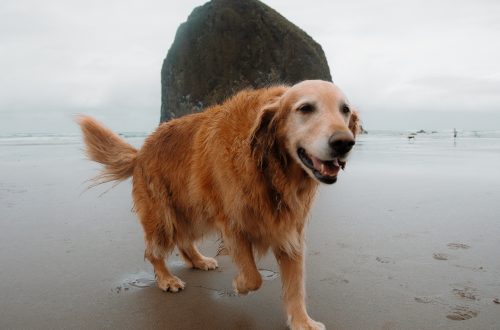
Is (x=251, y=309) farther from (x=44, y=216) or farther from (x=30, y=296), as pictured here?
(x=44, y=216)

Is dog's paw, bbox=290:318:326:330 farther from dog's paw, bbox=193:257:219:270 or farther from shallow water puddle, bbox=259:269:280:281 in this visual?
dog's paw, bbox=193:257:219:270

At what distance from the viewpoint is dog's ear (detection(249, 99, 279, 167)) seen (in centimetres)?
281

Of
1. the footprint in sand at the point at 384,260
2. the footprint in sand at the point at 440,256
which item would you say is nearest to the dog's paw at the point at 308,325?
the footprint in sand at the point at 384,260

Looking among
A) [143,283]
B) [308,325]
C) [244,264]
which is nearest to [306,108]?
[244,264]

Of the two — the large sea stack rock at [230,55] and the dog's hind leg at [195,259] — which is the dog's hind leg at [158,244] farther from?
the large sea stack rock at [230,55]

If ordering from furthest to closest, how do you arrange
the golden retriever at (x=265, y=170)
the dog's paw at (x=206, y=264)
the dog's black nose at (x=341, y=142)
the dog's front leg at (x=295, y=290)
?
1. the dog's paw at (x=206, y=264)
2. the dog's front leg at (x=295, y=290)
3. the golden retriever at (x=265, y=170)
4. the dog's black nose at (x=341, y=142)

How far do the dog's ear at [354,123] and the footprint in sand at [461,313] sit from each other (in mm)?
1385

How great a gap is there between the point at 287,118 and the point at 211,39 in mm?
46869

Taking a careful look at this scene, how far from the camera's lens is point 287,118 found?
2.80 metres

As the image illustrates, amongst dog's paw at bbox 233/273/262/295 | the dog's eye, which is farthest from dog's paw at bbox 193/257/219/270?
the dog's eye

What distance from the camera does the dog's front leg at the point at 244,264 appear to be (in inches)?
117

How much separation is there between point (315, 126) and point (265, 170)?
18.6 inches

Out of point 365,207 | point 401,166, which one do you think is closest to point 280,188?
point 365,207

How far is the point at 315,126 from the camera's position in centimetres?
262
